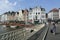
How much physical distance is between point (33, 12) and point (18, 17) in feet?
85.0

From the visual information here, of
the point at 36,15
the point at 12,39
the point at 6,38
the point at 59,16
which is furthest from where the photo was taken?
the point at 59,16

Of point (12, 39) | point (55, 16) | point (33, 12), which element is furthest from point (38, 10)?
point (12, 39)

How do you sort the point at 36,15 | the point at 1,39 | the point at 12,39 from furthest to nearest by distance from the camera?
1. the point at 36,15
2. the point at 12,39
3. the point at 1,39

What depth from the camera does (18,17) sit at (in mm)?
199500

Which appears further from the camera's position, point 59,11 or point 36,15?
point 59,11

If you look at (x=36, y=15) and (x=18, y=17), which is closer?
(x=36, y=15)

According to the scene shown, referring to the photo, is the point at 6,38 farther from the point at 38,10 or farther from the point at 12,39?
the point at 38,10

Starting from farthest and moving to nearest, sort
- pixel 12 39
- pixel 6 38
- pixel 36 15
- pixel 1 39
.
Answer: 1. pixel 36 15
2. pixel 12 39
3. pixel 6 38
4. pixel 1 39

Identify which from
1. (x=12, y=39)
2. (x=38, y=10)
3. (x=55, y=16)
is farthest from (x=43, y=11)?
(x=12, y=39)

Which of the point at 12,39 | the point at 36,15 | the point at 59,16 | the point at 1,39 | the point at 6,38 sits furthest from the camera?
the point at 59,16

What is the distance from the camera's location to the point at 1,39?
1096cm

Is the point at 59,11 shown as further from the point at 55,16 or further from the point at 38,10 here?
the point at 38,10

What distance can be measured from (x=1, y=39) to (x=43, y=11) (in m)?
170

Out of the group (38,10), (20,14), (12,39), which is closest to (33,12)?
(38,10)
